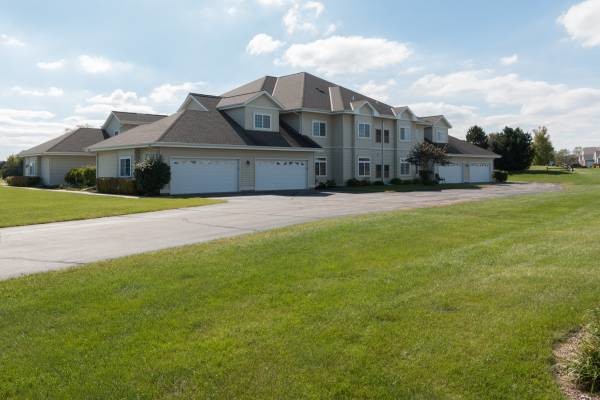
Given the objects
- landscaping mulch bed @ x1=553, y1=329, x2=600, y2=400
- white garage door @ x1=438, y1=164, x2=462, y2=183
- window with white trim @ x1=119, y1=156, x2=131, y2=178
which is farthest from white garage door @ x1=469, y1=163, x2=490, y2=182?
landscaping mulch bed @ x1=553, y1=329, x2=600, y2=400

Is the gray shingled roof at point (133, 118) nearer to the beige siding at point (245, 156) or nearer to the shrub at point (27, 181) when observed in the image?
the shrub at point (27, 181)

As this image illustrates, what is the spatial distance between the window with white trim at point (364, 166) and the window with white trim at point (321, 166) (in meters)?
3.17

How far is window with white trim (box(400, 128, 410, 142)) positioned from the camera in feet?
156

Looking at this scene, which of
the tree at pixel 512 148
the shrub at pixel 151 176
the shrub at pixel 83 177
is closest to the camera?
the shrub at pixel 151 176

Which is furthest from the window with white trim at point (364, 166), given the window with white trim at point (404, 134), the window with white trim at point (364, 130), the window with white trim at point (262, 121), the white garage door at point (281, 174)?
the window with white trim at point (262, 121)

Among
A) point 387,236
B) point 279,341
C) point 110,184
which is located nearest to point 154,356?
point 279,341

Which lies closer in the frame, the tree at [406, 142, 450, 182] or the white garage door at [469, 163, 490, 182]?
the tree at [406, 142, 450, 182]

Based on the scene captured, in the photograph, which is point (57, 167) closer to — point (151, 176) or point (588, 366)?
point (151, 176)

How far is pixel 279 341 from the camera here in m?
5.26

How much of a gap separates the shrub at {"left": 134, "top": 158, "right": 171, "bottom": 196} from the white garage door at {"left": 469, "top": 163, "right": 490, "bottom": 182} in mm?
35996

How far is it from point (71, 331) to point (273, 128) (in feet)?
108

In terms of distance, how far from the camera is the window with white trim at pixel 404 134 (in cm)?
4762

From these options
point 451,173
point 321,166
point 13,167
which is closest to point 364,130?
point 321,166

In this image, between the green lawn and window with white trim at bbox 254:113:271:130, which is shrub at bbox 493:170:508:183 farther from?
the green lawn
